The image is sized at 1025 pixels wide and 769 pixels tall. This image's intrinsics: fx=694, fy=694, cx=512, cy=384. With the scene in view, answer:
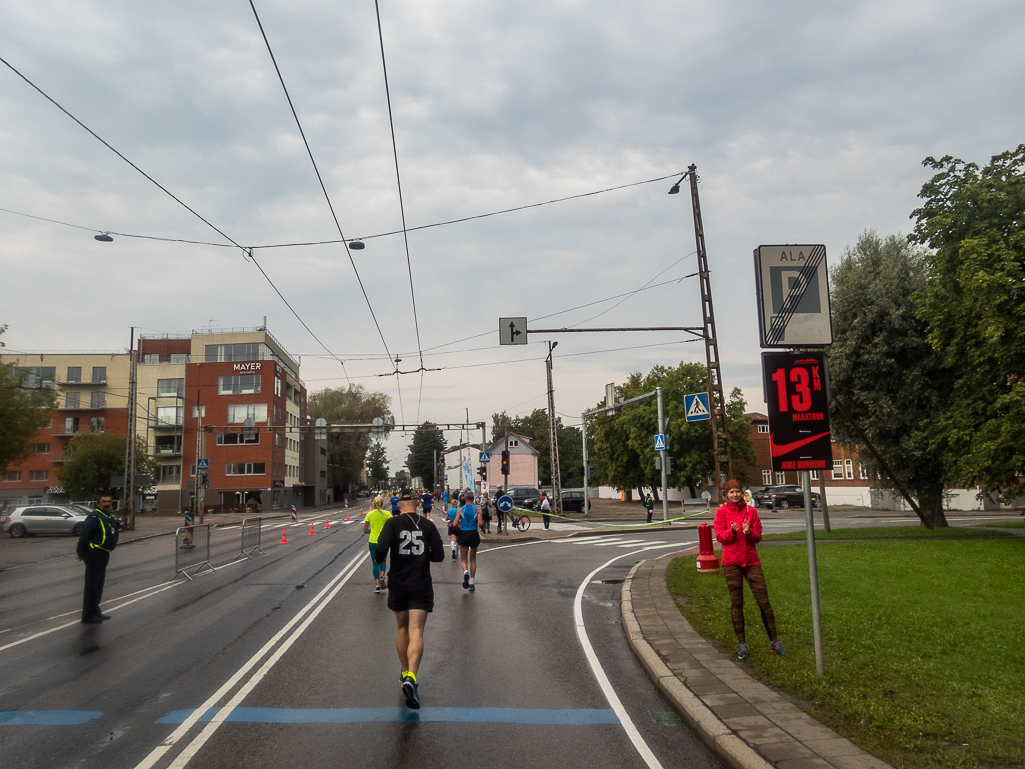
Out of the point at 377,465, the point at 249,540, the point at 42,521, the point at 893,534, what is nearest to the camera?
the point at 893,534

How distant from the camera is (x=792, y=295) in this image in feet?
21.9

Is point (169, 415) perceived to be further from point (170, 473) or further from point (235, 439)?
point (235, 439)

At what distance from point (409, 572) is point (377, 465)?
521ft

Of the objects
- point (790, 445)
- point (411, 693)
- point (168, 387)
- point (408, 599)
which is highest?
point (168, 387)

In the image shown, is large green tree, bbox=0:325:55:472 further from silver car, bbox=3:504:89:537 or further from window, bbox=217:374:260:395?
window, bbox=217:374:260:395

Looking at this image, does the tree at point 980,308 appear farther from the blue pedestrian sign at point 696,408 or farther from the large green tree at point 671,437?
the large green tree at point 671,437

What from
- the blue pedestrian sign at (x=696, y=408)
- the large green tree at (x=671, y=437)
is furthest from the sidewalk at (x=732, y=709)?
the large green tree at (x=671, y=437)

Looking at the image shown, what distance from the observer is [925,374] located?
832 inches

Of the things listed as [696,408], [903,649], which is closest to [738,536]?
[903,649]

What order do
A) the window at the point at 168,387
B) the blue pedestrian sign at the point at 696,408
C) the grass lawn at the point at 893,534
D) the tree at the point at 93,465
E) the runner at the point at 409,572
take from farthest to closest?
the window at the point at 168,387 → the tree at the point at 93,465 → the blue pedestrian sign at the point at 696,408 → the grass lawn at the point at 893,534 → the runner at the point at 409,572

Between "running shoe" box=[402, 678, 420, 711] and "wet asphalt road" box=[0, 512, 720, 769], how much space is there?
0.10 m

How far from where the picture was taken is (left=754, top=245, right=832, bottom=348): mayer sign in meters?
6.62

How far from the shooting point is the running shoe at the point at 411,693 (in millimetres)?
5566

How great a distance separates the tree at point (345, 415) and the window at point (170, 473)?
916 inches
